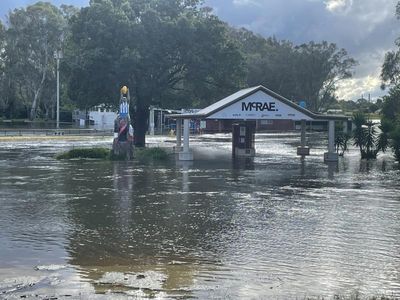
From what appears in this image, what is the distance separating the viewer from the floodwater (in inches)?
304

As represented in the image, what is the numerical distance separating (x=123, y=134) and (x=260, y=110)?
7.37m

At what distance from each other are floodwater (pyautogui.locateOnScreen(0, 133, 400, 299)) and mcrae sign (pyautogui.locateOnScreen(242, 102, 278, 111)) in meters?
10.0

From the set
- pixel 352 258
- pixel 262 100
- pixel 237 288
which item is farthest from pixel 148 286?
pixel 262 100

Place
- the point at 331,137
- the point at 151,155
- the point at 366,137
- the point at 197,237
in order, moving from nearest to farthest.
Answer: the point at 197,237 < the point at 151,155 < the point at 331,137 < the point at 366,137

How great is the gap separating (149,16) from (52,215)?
29.2 metres

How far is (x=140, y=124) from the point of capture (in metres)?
44.4

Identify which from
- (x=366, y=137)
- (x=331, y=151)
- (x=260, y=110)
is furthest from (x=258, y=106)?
(x=366, y=137)

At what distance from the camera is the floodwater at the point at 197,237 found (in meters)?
7.73

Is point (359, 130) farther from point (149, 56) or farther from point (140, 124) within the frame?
point (140, 124)

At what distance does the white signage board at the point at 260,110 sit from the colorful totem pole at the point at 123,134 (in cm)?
482

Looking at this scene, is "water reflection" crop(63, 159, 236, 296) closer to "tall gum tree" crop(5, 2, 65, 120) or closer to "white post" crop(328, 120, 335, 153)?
"white post" crop(328, 120, 335, 153)

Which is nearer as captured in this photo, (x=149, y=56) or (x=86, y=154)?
(x=86, y=154)

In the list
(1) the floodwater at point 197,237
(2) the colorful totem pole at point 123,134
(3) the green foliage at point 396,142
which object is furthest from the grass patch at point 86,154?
(3) the green foliage at point 396,142

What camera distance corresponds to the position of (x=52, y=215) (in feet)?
43.7
